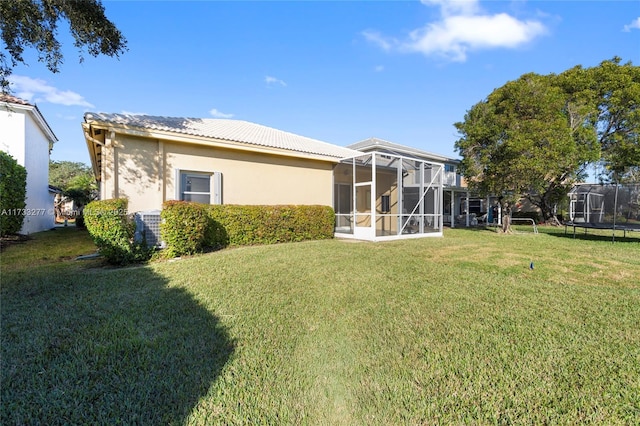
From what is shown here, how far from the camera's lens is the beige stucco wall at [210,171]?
320 inches

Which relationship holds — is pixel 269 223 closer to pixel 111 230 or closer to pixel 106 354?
pixel 111 230

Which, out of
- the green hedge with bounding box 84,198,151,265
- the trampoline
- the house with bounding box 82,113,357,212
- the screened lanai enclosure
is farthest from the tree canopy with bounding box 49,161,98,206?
the trampoline

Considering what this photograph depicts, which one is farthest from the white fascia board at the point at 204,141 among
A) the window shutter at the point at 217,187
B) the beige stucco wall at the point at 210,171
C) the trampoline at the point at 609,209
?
the trampoline at the point at 609,209

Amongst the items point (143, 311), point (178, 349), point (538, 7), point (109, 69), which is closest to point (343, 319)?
point (178, 349)

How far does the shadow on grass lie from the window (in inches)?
188

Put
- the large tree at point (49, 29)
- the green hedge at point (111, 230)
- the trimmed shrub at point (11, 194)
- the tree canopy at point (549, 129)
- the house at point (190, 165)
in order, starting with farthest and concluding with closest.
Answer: the tree canopy at point (549, 129), the trimmed shrub at point (11, 194), the house at point (190, 165), the large tree at point (49, 29), the green hedge at point (111, 230)

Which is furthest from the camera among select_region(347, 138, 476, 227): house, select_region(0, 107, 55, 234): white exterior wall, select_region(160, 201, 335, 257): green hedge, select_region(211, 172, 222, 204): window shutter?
select_region(347, 138, 476, 227): house

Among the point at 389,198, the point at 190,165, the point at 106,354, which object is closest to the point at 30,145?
the point at 190,165

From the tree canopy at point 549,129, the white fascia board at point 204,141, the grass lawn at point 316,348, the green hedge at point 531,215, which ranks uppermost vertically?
the tree canopy at point 549,129

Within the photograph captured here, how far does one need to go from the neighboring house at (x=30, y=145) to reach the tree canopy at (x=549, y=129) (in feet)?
66.2

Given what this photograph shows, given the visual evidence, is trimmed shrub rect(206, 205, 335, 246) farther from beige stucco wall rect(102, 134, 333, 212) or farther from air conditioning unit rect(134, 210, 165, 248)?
air conditioning unit rect(134, 210, 165, 248)

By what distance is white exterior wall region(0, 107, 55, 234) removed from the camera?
11.8 meters

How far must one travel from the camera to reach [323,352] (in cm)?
299

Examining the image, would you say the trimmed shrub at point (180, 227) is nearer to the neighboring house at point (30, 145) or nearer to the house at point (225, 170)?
the house at point (225, 170)
